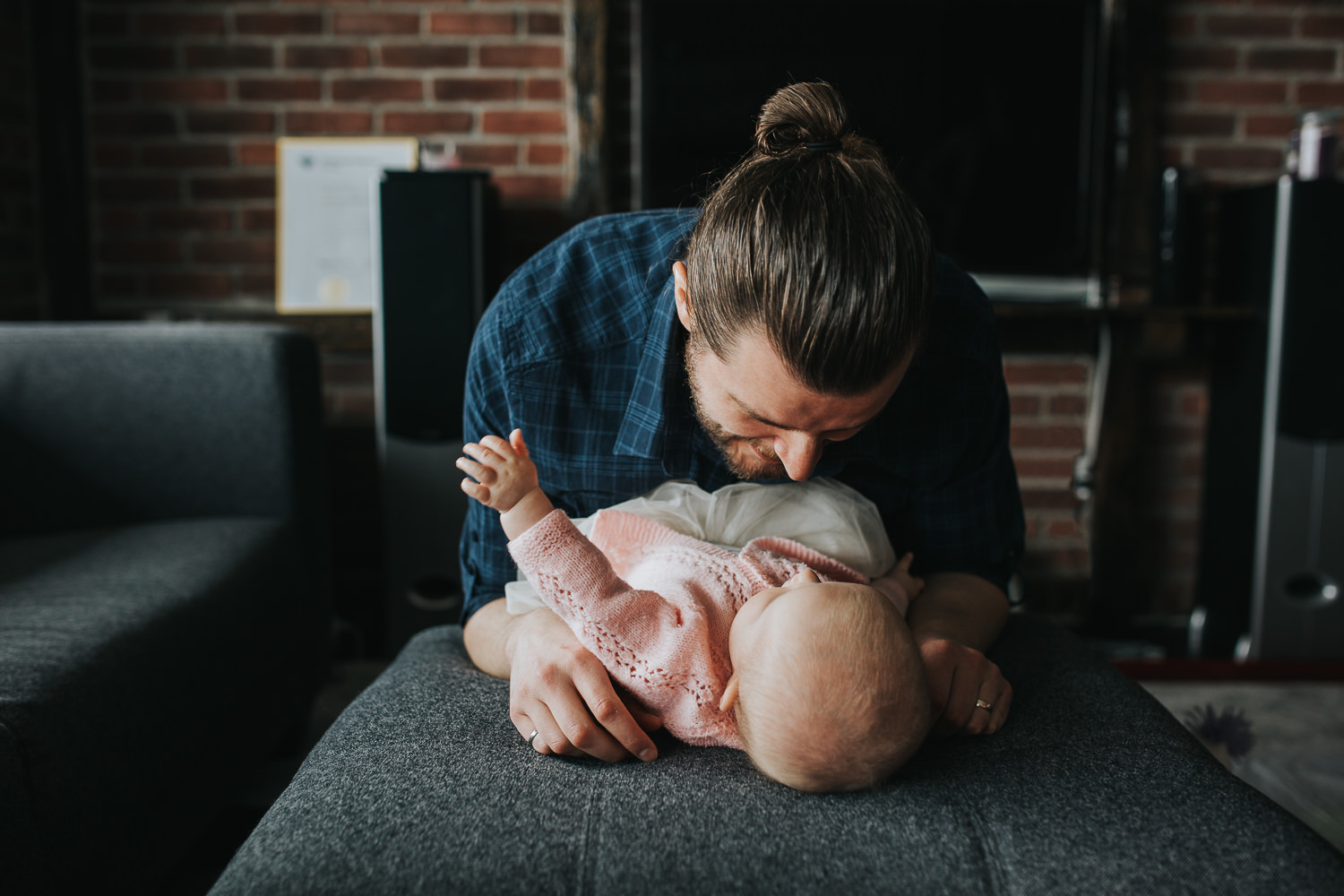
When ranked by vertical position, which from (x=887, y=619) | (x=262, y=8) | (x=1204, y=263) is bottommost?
(x=887, y=619)

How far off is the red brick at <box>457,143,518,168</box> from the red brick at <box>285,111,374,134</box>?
27 cm

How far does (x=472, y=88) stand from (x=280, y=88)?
543 millimetres

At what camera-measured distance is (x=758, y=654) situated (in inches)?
29.4

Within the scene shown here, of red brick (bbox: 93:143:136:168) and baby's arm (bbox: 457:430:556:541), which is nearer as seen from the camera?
baby's arm (bbox: 457:430:556:541)

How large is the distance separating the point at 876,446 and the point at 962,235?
62.5 inches

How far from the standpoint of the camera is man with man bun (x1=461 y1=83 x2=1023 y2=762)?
A: 70 centimetres

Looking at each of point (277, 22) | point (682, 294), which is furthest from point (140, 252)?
point (682, 294)

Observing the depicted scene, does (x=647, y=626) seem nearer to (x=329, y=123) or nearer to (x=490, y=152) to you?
(x=490, y=152)

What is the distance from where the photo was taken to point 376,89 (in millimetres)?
2369

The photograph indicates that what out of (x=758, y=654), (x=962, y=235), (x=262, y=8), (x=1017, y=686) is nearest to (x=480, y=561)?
(x=758, y=654)

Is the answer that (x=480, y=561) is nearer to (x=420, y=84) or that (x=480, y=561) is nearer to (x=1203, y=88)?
(x=420, y=84)

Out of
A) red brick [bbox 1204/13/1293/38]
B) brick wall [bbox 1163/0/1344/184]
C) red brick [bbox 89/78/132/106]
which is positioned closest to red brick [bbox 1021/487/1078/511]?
brick wall [bbox 1163/0/1344/184]

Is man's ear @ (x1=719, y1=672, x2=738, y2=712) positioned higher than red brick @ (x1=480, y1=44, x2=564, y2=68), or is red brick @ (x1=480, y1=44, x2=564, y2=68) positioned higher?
red brick @ (x1=480, y1=44, x2=564, y2=68)

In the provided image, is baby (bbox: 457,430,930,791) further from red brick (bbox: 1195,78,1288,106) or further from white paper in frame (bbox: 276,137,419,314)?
red brick (bbox: 1195,78,1288,106)
